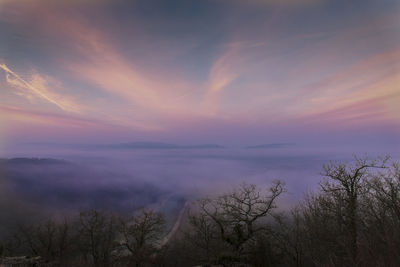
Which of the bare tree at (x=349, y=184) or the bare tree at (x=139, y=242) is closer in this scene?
the bare tree at (x=349, y=184)

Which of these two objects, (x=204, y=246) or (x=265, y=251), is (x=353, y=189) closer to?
(x=265, y=251)

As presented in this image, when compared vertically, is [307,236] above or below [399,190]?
below

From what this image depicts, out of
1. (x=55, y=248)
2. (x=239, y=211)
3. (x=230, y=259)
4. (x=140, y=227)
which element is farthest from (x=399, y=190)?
(x=55, y=248)

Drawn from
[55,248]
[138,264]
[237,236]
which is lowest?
[55,248]

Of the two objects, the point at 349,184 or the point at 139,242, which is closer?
the point at 349,184

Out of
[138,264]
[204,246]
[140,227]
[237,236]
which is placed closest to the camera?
[138,264]

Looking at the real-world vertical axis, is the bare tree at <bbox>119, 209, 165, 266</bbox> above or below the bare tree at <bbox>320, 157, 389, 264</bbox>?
below

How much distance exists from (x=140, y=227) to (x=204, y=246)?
10816 mm

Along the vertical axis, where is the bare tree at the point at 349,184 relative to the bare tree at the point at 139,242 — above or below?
above

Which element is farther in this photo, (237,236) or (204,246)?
(204,246)

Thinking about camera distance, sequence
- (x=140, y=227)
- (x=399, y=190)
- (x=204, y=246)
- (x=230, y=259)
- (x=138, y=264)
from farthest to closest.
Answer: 1. (x=140, y=227)
2. (x=204, y=246)
3. (x=138, y=264)
4. (x=399, y=190)
5. (x=230, y=259)

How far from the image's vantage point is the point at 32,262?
16.3m

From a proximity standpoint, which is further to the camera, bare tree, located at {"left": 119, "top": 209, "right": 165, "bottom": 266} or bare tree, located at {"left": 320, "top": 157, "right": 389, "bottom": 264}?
bare tree, located at {"left": 119, "top": 209, "right": 165, "bottom": 266}

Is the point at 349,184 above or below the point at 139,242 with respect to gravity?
above
